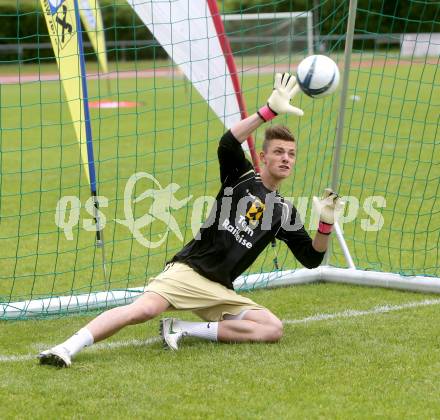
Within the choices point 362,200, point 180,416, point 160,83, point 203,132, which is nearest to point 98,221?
point 180,416

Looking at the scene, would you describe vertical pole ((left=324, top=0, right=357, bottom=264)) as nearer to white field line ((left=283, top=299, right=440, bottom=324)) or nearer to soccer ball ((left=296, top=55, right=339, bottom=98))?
white field line ((left=283, top=299, right=440, bottom=324))

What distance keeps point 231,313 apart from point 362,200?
4.46m

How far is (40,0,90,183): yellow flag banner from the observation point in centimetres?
626

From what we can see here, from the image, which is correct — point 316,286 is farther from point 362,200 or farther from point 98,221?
point 362,200

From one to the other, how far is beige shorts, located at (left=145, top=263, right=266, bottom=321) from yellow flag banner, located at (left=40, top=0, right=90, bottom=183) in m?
1.45

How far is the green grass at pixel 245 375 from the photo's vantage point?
4.26m

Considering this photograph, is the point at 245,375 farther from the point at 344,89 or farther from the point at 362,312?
the point at 344,89

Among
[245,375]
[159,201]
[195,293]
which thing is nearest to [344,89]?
[195,293]

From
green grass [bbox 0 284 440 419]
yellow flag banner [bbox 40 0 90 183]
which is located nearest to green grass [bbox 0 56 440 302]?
yellow flag banner [bbox 40 0 90 183]

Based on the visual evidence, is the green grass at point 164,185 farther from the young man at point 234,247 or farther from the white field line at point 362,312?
the young man at point 234,247

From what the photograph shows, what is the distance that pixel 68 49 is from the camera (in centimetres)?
633

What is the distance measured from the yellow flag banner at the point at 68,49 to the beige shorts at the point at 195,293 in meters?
1.45

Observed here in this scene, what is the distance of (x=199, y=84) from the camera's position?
22.0 feet

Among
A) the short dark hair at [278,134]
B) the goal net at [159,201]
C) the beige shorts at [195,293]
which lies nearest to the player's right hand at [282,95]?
the short dark hair at [278,134]
